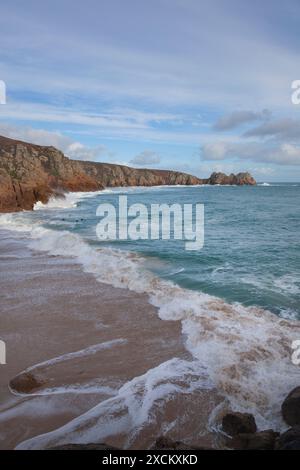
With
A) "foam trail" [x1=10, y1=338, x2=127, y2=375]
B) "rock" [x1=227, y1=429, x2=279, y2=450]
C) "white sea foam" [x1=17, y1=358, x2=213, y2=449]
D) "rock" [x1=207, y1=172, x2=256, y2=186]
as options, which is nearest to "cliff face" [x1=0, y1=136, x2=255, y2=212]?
"rock" [x1=207, y1=172, x2=256, y2=186]

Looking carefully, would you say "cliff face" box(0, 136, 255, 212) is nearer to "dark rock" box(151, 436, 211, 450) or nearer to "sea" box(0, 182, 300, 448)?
"sea" box(0, 182, 300, 448)

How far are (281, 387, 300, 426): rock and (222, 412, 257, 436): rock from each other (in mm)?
492

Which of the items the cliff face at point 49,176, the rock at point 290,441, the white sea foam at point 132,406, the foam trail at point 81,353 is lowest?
the white sea foam at point 132,406

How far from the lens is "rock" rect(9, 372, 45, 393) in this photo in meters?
5.97

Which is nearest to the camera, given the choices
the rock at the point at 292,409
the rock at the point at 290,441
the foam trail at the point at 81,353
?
the rock at the point at 290,441

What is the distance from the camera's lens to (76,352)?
23.6ft

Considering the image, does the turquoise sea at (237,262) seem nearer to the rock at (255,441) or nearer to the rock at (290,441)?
the rock at (255,441)

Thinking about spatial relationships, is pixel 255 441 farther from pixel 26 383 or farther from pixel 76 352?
pixel 76 352

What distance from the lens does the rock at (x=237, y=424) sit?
15.8 feet

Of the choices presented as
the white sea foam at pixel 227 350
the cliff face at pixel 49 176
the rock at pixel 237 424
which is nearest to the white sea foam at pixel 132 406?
the white sea foam at pixel 227 350

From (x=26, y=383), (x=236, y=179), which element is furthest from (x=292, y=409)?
(x=236, y=179)

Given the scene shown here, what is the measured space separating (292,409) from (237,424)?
832 mm

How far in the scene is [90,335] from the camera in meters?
7.92

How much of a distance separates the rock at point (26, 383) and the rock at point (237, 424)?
304 cm
